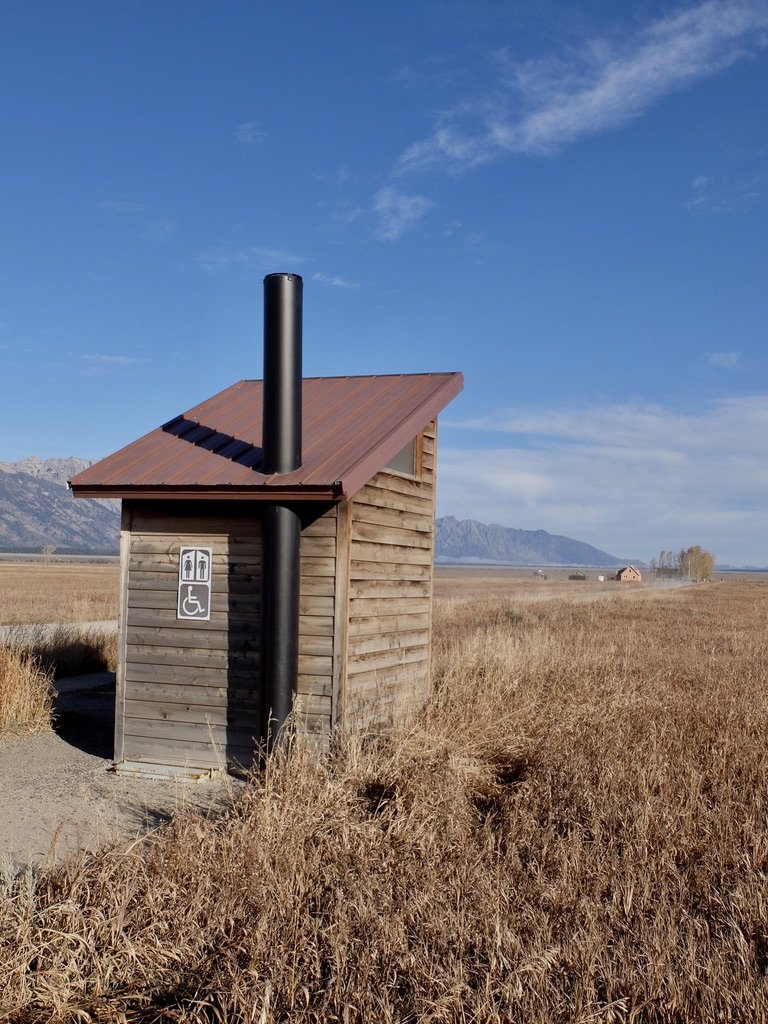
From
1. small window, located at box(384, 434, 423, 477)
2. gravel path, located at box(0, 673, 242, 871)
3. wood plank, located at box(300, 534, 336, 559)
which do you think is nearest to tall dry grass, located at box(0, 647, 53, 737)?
gravel path, located at box(0, 673, 242, 871)

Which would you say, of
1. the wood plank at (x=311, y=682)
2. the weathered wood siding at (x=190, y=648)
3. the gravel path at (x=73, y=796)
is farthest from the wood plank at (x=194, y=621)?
the gravel path at (x=73, y=796)

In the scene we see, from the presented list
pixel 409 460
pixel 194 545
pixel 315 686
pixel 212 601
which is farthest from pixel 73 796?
pixel 409 460

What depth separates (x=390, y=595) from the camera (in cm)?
984

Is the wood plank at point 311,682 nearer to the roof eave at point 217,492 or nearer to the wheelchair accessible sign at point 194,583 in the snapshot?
the wheelchair accessible sign at point 194,583

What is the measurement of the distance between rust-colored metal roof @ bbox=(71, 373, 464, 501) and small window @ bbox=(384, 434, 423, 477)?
509 millimetres

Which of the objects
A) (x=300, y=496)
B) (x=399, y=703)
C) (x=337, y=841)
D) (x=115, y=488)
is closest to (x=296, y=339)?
(x=300, y=496)

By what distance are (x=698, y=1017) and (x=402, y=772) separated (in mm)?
3472

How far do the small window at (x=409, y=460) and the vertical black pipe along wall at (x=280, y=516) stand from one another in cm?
153

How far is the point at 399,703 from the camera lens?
9.98m

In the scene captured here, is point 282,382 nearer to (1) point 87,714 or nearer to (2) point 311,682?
(2) point 311,682

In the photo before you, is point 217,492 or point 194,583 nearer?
point 217,492

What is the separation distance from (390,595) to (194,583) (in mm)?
1991

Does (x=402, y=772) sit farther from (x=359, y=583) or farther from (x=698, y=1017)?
(x=698, y=1017)

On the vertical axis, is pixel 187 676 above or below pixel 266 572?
below
